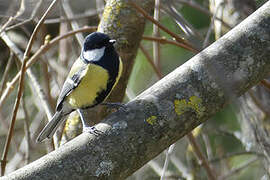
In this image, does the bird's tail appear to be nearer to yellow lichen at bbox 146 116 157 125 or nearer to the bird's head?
the bird's head

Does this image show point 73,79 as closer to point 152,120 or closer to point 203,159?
point 203,159

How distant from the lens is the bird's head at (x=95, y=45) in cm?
202

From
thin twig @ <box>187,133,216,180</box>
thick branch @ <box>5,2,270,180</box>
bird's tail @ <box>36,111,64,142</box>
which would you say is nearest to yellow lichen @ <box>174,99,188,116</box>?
thick branch @ <box>5,2,270,180</box>

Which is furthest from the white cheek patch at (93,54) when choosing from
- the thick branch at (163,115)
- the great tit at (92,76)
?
the thick branch at (163,115)

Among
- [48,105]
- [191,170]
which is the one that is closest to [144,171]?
[191,170]

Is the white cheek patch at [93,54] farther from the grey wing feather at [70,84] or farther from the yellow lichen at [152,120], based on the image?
the yellow lichen at [152,120]

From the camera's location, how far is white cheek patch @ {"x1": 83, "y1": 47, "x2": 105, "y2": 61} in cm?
207

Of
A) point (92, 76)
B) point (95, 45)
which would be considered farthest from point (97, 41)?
point (92, 76)

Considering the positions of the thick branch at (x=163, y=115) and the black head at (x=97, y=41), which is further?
the black head at (x=97, y=41)

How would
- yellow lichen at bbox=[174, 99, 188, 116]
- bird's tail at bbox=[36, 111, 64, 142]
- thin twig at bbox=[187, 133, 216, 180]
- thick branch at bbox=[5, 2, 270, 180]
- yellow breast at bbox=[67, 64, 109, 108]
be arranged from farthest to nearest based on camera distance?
bird's tail at bbox=[36, 111, 64, 142], yellow breast at bbox=[67, 64, 109, 108], thin twig at bbox=[187, 133, 216, 180], yellow lichen at bbox=[174, 99, 188, 116], thick branch at bbox=[5, 2, 270, 180]

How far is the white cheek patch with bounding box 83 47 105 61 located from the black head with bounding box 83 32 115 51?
0.02m

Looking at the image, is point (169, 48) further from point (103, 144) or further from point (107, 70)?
point (103, 144)

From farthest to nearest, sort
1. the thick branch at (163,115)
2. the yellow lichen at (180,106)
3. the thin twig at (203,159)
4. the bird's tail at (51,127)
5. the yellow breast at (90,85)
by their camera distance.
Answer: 1. the bird's tail at (51,127)
2. the yellow breast at (90,85)
3. the thin twig at (203,159)
4. the yellow lichen at (180,106)
5. the thick branch at (163,115)

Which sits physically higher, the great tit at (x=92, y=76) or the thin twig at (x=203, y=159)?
the great tit at (x=92, y=76)
